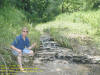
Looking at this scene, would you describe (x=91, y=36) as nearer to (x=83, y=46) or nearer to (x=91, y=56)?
(x=83, y=46)

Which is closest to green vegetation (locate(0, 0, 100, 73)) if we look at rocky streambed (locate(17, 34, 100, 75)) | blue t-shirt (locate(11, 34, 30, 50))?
blue t-shirt (locate(11, 34, 30, 50))

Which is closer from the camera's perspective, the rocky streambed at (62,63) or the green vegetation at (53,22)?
the rocky streambed at (62,63)

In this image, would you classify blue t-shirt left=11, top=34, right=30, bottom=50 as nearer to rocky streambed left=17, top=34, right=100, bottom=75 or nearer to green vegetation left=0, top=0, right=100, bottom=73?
green vegetation left=0, top=0, right=100, bottom=73

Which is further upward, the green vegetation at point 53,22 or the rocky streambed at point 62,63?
the green vegetation at point 53,22

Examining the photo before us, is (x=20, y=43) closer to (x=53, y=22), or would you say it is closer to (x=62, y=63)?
(x=62, y=63)

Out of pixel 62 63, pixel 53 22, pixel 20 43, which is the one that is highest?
pixel 53 22

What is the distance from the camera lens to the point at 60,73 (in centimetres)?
589

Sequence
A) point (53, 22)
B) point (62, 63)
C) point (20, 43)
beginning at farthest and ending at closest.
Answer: point (53, 22) → point (62, 63) → point (20, 43)

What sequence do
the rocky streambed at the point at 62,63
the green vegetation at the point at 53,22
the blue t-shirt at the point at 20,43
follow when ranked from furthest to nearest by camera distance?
the green vegetation at the point at 53,22, the rocky streambed at the point at 62,63, the blue t-shirt at the point at 20,43

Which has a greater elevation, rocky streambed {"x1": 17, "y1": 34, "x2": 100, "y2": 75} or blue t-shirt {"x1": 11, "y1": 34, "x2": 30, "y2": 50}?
blue t-shirt {"x1": 11, "y1": 34, "x2": 30, "y2": 50}

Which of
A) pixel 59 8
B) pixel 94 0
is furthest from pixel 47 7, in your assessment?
pixel 94 0

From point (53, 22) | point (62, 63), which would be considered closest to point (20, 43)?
point (62, 63)

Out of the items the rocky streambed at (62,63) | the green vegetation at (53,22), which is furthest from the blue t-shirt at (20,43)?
the rocky streambed at (62,63)

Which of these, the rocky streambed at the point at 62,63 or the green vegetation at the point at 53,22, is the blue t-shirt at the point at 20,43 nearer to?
the green vegetation at the point at 53,22
